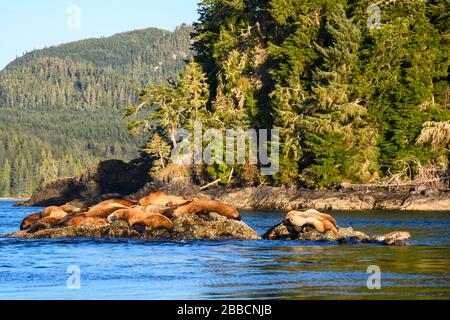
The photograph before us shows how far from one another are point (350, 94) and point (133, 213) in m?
39.3

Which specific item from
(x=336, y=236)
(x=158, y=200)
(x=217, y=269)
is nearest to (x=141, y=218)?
(x=158, y=200)

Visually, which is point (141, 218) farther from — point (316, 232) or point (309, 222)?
point (316, 232)

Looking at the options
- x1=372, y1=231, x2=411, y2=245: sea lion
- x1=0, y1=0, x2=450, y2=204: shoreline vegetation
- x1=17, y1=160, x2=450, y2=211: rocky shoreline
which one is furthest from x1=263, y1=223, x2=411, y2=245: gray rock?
x1=0, y1=0, x2=450, y2=204: shoreline vegetation

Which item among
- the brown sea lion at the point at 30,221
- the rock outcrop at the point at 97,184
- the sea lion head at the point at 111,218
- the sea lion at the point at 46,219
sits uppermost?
the sea lion head at the point at 111,218

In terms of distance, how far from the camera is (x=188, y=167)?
7938cm

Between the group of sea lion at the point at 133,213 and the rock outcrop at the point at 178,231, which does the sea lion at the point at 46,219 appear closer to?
the group of sea lion at the point at 133,213

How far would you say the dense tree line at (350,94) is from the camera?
70500 mm

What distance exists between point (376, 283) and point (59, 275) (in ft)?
23.9

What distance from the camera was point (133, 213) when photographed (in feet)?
117

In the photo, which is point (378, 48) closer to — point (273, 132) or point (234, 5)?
point (273, 132)

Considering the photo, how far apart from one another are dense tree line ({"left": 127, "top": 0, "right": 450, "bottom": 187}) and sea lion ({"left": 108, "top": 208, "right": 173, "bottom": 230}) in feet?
119

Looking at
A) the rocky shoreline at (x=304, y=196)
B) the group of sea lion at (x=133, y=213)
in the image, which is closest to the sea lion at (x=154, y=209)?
the group of sea lion at (x=133, y=213)

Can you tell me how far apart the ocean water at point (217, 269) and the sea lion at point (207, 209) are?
8.55ft
